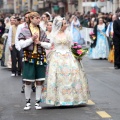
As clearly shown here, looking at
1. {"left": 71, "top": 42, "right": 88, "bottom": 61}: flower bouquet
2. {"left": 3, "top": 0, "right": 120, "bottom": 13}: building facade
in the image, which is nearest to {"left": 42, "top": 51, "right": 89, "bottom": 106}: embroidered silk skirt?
{"left": 71, "top": 42, "right": 88, "bottom": 61}: flower bouquet

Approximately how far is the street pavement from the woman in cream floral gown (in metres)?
0.18

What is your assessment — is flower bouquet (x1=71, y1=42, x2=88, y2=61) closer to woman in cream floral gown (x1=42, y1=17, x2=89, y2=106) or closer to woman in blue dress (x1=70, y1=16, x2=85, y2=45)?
woman in cream floral gown (x1=42, y1=17, x2=89, y2=106)

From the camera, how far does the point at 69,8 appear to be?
2889 inches

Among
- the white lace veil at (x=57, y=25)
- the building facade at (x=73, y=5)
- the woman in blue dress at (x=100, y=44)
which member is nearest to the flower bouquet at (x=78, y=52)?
the white lace veil at (x=57, y=25)

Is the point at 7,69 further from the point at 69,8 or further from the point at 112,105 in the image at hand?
the point at 69,8

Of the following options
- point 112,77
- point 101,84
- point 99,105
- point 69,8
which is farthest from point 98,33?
point 69,8

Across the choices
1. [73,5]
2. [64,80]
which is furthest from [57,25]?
A: [73,5]

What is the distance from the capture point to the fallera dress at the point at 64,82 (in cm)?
1027

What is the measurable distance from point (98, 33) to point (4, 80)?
7.95m

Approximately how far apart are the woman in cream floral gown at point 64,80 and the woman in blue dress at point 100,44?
1195cm

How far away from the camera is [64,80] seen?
33.8 feet

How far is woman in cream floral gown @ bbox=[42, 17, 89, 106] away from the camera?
10.3 metres

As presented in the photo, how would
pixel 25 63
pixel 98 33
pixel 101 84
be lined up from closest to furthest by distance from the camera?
pixel 25 63
pixel 101 84
pixel 98 33

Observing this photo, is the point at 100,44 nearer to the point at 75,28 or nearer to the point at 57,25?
the point at 75,28
